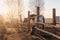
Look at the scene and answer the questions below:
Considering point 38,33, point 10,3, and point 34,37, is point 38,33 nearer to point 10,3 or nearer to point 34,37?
point 34,37

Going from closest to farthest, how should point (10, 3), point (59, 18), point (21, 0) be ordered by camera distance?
point (10, 3) → point (21, 0) → point (59, 18)

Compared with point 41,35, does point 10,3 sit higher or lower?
higher

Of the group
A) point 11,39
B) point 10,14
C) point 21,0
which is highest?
point 21,0

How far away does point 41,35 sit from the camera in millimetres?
8055

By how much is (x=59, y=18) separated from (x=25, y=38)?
460 inches

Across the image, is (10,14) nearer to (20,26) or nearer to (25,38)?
(20,26)

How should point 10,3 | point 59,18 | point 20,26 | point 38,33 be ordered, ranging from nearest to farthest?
1. point 38,33
2. point 20,26
3. point 10,3
4. point 59,18

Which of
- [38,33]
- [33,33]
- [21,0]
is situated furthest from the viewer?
[21,0]

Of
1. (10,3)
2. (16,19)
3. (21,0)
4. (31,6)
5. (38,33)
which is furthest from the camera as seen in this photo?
(31,6)

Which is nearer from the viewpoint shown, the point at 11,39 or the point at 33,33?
the point at 33,33

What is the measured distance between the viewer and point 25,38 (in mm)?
8609

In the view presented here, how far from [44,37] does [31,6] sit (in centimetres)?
1392

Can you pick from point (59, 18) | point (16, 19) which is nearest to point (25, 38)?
point (16, 19)

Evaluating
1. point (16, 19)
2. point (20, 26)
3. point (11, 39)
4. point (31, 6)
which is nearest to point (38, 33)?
point (11, 39)
